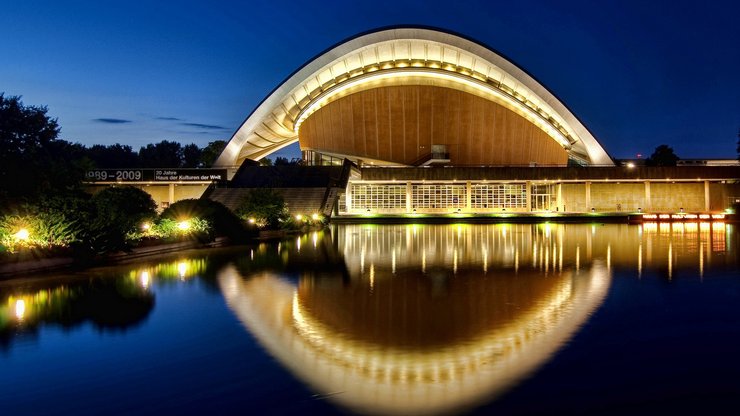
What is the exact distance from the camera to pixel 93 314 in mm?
8539

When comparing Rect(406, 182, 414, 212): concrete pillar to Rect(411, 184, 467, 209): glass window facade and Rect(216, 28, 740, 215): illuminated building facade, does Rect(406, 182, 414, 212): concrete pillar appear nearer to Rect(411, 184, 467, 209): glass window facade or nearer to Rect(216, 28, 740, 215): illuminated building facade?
Rect(216, 28, 740, 215): illuminated building facade

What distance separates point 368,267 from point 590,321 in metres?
7.07

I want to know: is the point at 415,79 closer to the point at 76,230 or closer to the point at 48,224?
the point at 76,230

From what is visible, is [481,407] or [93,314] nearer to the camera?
[481,407]

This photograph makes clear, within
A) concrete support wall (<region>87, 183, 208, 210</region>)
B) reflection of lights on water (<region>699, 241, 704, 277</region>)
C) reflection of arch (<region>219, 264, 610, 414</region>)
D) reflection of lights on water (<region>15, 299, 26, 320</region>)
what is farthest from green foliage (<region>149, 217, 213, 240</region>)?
concrete support wall (<region>87, 183, 208, 210</region>)

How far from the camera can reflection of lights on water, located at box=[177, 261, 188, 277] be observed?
44.4 feet

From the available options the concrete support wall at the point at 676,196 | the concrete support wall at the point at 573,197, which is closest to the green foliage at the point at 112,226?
the concrete support wall at the point at 573,197

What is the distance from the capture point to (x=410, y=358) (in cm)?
611

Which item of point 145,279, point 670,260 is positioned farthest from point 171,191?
point 670,260

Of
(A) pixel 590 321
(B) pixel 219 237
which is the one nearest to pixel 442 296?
Answer: (A) pixel 590 321

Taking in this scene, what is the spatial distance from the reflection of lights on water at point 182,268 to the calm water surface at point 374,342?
327mm

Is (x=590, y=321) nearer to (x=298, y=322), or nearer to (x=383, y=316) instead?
(x=383, y=316)

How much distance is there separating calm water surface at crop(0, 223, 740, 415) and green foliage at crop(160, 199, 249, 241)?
372 inches

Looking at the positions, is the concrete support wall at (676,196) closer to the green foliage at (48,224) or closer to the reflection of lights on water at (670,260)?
the reflection of lights on water at (670,260)
